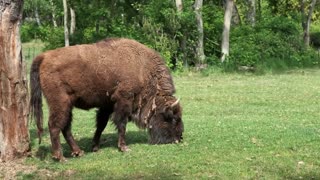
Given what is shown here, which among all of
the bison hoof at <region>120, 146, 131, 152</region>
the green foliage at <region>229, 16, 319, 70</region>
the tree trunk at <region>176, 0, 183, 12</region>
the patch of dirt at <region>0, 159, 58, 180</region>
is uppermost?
the tree trunk at <region>176, 0, 183, 12</region>

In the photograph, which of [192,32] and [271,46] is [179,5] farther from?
[271,46]

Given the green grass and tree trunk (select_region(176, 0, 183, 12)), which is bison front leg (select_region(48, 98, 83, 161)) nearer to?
the green grass

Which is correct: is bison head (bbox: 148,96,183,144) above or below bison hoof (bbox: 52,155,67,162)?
above

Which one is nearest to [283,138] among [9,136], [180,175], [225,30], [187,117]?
[180,175]

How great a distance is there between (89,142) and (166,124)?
152 cm

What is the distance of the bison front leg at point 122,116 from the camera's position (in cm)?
930

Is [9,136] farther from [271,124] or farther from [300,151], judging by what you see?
[271,124]

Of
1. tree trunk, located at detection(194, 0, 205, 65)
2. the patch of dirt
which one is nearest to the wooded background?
tree trunk, located at detection(194, 0, 205, 65)

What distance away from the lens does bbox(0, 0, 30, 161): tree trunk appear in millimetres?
8445

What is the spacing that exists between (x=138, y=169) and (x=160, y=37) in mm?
16245

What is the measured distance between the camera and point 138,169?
8.02 metres

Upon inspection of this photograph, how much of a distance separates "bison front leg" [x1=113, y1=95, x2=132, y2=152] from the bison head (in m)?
0.60

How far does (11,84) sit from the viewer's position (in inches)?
334

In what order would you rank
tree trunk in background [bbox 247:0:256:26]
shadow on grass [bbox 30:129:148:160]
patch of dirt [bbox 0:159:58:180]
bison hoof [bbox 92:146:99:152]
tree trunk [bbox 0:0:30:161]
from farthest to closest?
tree trunk in background [bbox 247:0:256:26]
bison hoof [bbox 92:146:99:152]
shadow on grass [bbox 30:129:148:160]
tree trunk [bbox 0:0:30:161]
patch of dirt [bbox 0:159:58:180]
